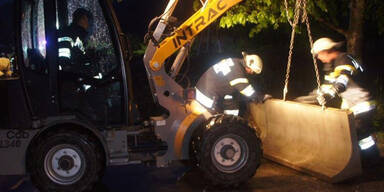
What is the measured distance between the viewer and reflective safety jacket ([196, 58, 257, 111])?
726 centimetres

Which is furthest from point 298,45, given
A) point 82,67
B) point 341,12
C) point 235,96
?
point 82,67

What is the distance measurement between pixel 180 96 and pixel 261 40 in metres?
10.1

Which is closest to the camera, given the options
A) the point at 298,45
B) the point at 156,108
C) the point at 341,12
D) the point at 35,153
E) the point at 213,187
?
the point at 35,153

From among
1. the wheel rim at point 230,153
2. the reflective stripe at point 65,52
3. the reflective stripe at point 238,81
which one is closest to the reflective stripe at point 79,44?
the reflective stripe at point 65,52

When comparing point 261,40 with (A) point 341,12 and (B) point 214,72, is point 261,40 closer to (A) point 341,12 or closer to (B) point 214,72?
(A) point 341,12

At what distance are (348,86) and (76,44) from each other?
375 centimetres

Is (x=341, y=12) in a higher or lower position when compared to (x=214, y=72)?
higher

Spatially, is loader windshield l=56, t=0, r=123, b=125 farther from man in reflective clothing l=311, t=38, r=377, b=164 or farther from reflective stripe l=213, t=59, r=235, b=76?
man in reflective clothing l=311, t=38, r=377, b=164

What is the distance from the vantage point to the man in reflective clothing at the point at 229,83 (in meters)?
7.28

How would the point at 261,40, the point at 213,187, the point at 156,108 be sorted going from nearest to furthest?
the point at 213,187, the point at 156,108, the point at 261,40

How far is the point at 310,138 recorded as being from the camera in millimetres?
7105

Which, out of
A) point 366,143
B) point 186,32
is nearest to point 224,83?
point 186,32

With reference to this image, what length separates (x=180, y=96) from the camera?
6.84m

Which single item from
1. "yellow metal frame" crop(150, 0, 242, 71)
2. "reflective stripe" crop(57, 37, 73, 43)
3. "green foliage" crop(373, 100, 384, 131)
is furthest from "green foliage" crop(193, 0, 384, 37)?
"reflective stripe" crop(57, 37, 73, 43)
